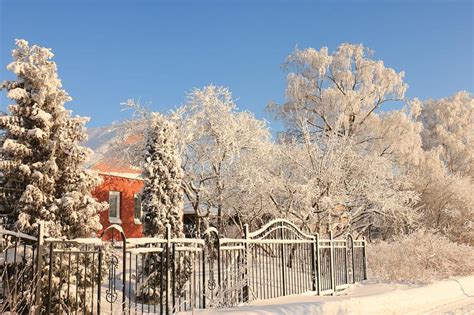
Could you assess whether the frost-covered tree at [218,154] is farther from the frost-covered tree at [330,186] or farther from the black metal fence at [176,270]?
the black metal fence at [176,270]

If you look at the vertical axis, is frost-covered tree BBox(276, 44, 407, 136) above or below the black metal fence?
above

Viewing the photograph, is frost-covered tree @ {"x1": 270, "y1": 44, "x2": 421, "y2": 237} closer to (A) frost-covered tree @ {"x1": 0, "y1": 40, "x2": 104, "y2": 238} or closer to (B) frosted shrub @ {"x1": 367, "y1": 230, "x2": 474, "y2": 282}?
(B) frosted shrub @ {"x1": 367, "y1": 230, "x2": 474, "y2": 282}

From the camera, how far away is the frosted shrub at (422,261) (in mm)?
17203

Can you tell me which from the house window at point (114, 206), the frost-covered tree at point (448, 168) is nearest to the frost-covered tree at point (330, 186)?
the frost-covered tree at point (448, 168)

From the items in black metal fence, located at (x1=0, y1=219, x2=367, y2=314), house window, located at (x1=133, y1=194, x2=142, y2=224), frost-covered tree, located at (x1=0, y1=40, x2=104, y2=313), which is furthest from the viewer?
house window, located at (x1=133, y1=194, x2=142, y2=224)

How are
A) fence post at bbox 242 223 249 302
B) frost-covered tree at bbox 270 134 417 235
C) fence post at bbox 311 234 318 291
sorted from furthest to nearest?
frost-covered tree at bbox 270 134 417 235
fence post at bbox 311 234 318 291
fence post at bbox 242 223 249 302

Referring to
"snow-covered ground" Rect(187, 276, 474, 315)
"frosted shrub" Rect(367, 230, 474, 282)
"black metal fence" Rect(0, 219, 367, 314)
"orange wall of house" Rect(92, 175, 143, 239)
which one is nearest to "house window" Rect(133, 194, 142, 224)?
"orange wall of house" Rect(92, 175, 143, 239)

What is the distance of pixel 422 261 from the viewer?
17.9 metres

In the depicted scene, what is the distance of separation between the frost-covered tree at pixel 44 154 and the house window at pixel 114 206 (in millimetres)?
14030

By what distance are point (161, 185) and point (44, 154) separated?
3254 millimetres

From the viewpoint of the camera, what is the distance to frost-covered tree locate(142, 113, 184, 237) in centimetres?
1356

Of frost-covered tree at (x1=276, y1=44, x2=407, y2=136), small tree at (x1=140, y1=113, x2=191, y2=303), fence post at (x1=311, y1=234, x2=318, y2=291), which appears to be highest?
frost-covered tree at (x1=276, y1=44, x2=407, y2=136)

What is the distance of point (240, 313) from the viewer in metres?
7.47

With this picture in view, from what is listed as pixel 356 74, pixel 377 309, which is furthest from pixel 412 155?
pixel 377 309
